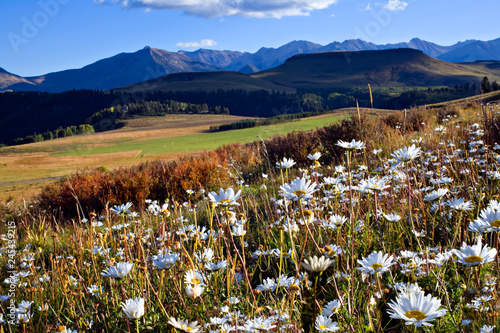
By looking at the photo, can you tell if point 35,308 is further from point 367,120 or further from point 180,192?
point 367,120

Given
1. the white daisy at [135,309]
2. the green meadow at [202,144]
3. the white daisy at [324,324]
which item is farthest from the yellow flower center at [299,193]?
the green meadow at [202,144]

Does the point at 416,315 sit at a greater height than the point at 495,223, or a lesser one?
lesser

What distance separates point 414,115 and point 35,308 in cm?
1355

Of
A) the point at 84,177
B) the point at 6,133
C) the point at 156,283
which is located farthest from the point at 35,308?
the point at 6,133

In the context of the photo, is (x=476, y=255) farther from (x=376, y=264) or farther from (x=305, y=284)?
(x=305, y=284)

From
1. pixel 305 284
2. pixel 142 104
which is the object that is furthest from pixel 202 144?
pixel 142 104

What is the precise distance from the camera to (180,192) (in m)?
9.45

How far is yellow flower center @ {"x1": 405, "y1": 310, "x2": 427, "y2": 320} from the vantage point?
40.2 inches

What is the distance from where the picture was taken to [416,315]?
1.04 metres

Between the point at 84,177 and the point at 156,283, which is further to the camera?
the point at 84,177

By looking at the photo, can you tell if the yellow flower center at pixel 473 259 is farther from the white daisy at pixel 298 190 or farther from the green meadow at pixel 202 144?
the green meadow at pixel 202 144

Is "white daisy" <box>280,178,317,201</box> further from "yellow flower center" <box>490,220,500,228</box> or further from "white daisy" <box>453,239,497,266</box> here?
"yellow flower center" <box>490,220,500,228</box>

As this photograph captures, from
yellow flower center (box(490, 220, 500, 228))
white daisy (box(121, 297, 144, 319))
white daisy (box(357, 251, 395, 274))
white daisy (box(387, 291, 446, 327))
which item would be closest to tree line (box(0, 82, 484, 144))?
white daisy (box(121, 297, 144, 319))

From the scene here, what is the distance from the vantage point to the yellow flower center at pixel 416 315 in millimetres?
1021
